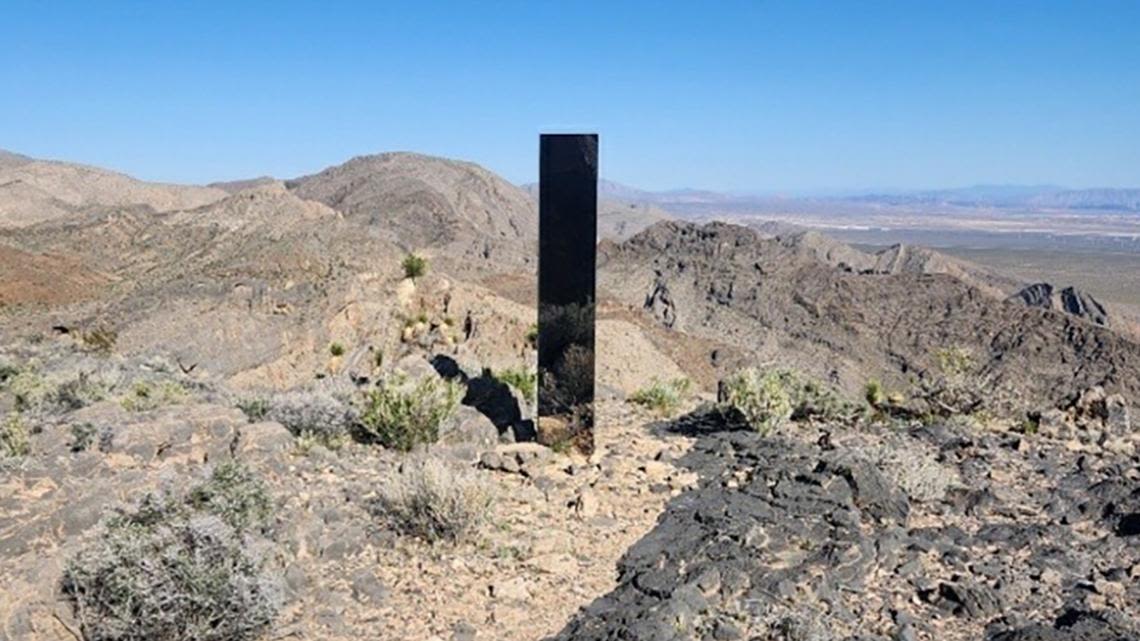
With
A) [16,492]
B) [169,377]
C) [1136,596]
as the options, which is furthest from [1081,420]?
[169,377]

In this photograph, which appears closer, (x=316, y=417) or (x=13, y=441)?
(x=13, y=441)

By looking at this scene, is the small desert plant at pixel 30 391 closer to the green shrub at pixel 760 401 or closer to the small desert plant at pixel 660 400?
the small desert plant at pixel 660 400

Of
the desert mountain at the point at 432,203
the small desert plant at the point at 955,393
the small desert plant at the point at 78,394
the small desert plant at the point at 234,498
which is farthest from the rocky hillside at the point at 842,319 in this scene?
the small desert plant at the point at 234,498

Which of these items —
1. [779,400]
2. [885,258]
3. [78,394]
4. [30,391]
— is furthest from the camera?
[885,258]

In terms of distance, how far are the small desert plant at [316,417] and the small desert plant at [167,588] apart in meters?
2.96

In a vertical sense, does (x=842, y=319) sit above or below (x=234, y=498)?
below

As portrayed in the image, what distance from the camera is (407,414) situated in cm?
845

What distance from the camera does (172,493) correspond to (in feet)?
19.6

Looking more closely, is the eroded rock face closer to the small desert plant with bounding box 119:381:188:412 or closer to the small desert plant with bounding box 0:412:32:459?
the small desert plant with bounding box 0:412:32:459

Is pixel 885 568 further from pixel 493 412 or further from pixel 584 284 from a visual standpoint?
pixel 493 412

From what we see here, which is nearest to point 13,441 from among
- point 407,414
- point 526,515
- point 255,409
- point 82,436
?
point 82,436

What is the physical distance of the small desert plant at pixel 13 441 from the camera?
276 inches

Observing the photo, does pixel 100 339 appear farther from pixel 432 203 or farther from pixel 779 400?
pixel 432 203

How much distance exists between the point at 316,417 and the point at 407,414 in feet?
3.11
